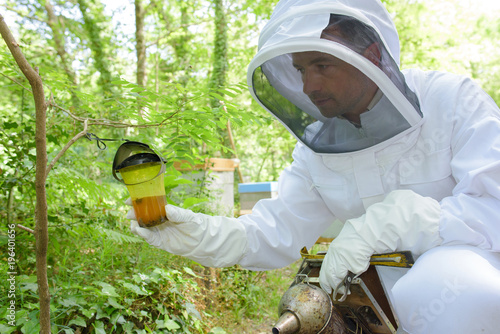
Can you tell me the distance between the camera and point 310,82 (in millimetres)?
1763

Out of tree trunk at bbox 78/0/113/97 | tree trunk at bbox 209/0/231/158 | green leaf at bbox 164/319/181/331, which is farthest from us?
tree trunk at bbox 209/0/231/158

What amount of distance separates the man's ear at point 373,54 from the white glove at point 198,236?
0.96 metres

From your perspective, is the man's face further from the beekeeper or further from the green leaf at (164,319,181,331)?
the green leaf at (164,319,181,331)

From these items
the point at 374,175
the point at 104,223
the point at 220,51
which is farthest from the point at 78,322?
the point at 220,51

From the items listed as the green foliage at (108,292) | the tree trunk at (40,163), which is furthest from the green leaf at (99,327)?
the tree trunk at (40,163)

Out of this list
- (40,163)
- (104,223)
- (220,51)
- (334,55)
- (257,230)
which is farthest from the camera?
(220,51)

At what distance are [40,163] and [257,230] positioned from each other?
1054 mm

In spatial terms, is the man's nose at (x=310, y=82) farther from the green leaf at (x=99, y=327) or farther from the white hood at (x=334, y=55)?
the green leaf at (x=99, y=327)

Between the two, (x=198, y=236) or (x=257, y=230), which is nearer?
(x=198, y=236)

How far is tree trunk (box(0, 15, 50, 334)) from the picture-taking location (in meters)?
1.11

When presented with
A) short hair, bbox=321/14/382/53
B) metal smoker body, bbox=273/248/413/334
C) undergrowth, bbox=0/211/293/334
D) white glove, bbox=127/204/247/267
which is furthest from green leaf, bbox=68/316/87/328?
short hair, bbox=321/14/382/53

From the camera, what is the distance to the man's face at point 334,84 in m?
1.66

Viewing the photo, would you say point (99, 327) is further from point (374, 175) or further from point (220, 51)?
point (220, 51)

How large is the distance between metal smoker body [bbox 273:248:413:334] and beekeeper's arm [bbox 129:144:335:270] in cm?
29
